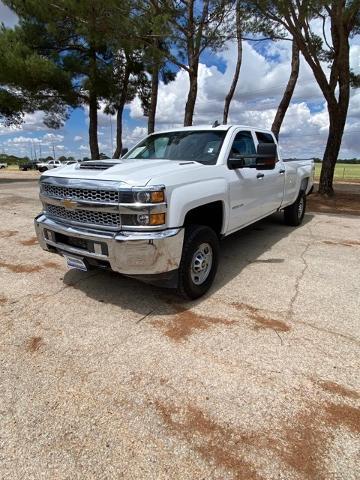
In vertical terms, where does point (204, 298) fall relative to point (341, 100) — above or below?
below

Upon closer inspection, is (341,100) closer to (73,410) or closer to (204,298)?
(204,298)

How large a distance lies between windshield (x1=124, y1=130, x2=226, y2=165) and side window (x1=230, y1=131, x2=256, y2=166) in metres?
0.21

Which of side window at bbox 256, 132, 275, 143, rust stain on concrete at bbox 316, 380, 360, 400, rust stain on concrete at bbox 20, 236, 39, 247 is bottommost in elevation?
rust stain on concrete at bbox 20, 236, 39, 247

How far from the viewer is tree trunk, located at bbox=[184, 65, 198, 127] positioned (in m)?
12.6

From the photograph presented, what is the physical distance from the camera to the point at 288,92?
12.8m

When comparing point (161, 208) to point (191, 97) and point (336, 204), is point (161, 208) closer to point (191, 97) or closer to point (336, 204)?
point (336, 204)

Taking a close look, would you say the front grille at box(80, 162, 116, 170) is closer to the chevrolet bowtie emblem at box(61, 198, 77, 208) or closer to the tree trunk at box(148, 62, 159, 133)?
the chevrolet bowtie emblem at box(61, 198, 77, 208)

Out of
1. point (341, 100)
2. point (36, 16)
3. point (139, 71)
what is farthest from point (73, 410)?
point (139, 71)

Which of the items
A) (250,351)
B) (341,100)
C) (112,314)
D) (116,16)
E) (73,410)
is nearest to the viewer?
(73,410)

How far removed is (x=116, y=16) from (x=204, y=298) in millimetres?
10098

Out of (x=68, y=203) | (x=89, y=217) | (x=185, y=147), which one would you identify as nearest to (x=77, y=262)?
(x=89, y=217)

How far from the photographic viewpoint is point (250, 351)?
2811mm

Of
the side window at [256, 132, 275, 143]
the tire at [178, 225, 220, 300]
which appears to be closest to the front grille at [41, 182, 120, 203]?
the tire at [178, 225, 220, 300]

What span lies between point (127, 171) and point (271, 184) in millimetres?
2837
